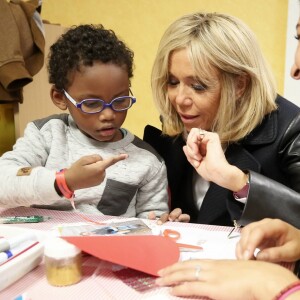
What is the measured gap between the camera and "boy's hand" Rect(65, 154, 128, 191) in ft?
2.72

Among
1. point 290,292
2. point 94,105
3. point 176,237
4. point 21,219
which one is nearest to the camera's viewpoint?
point 290,292

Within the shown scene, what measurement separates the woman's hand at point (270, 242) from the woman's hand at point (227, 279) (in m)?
0.05

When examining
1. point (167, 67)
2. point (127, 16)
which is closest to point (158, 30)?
point (127, 16)

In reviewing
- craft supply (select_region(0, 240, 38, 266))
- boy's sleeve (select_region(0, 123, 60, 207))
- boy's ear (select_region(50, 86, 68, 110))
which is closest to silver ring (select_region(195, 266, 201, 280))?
craft supply (select_region(0, 240, 38, 266))

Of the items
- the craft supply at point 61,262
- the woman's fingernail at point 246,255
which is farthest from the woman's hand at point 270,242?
the craft supply at point 61,262

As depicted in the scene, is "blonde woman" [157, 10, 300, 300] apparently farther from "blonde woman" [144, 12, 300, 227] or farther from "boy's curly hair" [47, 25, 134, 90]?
"boy's curly hair" [47, 25, 134, 90]

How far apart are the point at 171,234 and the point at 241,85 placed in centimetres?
61

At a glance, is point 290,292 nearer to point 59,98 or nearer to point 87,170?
point 87,170

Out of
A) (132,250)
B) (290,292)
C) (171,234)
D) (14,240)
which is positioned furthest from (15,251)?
(290,292)

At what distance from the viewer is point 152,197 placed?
1128 millimetres

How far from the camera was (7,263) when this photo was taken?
0.59 meters

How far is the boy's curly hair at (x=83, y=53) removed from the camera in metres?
1.07

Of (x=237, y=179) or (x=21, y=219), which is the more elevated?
(x=237, y=179)

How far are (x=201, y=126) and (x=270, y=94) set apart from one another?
232 mm
